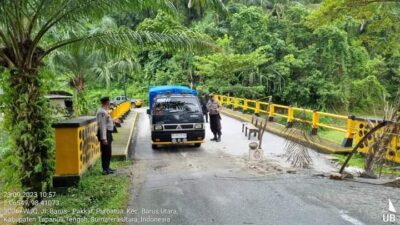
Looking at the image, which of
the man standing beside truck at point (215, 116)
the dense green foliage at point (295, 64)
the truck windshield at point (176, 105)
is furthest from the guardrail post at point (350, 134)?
the dense green foliage at point (295, 64)

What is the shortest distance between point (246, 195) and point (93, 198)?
2.60 metres

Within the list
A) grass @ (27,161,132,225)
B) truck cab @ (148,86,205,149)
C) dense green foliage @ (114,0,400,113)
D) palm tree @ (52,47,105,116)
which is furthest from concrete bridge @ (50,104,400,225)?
dense green foliage @ (114,0,400,113)

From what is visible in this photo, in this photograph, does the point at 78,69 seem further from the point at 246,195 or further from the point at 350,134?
the point at 246,195

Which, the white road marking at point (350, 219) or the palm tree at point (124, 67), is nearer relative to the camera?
the white road marking at point (350, 219)

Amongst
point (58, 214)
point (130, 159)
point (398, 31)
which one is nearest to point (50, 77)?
point (58, 214)

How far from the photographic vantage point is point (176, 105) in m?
13.4

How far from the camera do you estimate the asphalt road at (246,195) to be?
5.85m

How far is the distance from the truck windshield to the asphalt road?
8.40 feet

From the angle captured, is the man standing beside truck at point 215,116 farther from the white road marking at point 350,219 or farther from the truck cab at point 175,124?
the white road marking at point 350,219

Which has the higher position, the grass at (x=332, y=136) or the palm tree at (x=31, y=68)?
the palm tree at (x=31, y=68)

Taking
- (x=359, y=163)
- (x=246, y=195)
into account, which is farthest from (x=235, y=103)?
(x=246, y=195)

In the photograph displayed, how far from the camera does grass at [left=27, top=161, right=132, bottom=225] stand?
575 centimetres

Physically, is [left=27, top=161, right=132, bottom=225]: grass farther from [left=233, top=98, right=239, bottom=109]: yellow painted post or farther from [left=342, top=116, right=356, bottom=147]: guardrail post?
[left=233, top=98, right=239, bottom=109]: yellow painted post

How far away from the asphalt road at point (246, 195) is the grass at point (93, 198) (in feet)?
0.79
